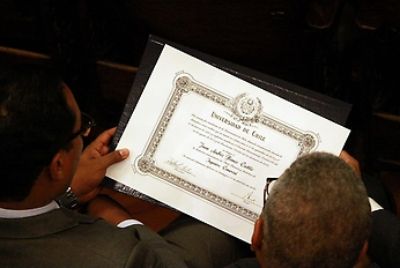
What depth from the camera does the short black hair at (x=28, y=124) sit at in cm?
71

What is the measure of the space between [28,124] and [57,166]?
Result: 0.08 m

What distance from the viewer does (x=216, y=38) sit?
3.57 feet

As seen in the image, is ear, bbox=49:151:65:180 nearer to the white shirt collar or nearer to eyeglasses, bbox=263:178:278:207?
the white shirt collar

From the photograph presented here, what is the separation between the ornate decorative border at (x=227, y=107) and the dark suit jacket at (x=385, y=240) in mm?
171

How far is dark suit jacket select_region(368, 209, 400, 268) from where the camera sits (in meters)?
0.95

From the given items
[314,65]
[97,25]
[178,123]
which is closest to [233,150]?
[178,123]

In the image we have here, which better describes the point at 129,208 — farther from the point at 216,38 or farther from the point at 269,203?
the point at 269,203

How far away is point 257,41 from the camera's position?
3.53 feet

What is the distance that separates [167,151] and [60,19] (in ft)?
1.18
